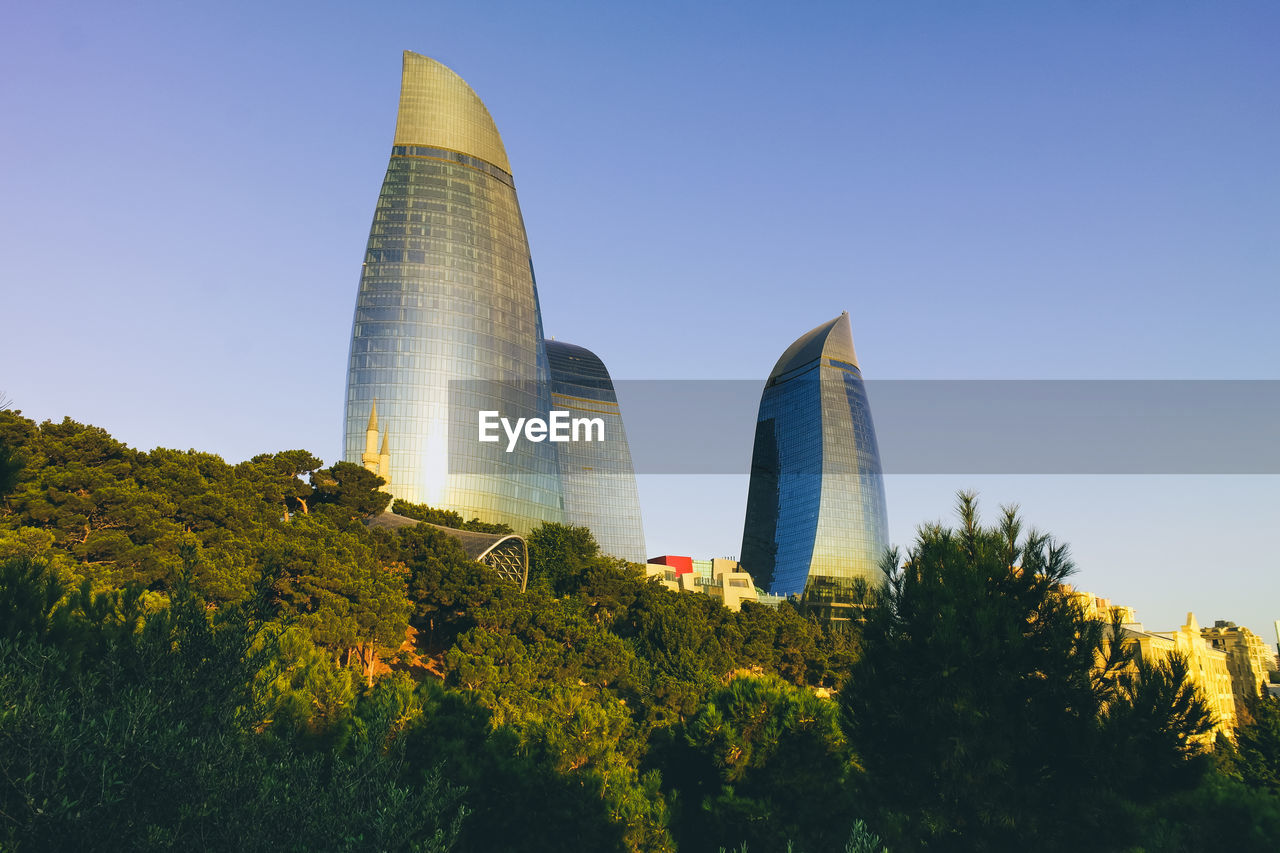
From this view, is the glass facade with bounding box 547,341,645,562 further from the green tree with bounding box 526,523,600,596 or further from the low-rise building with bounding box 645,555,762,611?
the green tree with bounding box 526,523,600,596

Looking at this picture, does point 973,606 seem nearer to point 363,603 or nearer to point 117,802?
point 117,802

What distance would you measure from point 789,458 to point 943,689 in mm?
171875

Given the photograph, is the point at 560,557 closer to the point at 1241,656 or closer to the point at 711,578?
the point at 1241,656

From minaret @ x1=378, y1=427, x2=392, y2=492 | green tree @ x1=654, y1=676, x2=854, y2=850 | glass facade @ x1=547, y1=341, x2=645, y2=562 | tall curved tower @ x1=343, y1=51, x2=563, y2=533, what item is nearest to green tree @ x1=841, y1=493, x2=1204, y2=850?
green tree @ x1=654, y1=676, x2=854, y2=850

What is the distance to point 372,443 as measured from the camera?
383ft

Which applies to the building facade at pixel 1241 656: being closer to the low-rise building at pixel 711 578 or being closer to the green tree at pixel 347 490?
the low-rise building at pixel 711 578

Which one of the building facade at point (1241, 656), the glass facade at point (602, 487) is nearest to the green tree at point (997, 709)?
the building facade at point (1241, 656)

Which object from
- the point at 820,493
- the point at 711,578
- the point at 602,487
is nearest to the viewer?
the point at 711,578

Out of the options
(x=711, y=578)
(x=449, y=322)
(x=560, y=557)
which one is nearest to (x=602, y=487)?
(x=711, y=578)

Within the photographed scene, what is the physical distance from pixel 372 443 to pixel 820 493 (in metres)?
92.1

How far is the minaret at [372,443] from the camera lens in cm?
11199

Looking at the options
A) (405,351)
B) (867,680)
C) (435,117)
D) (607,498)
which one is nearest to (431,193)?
(435,117)

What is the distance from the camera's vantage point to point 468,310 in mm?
128250

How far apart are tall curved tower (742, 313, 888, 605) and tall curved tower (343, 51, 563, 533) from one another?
59449 millimetres
